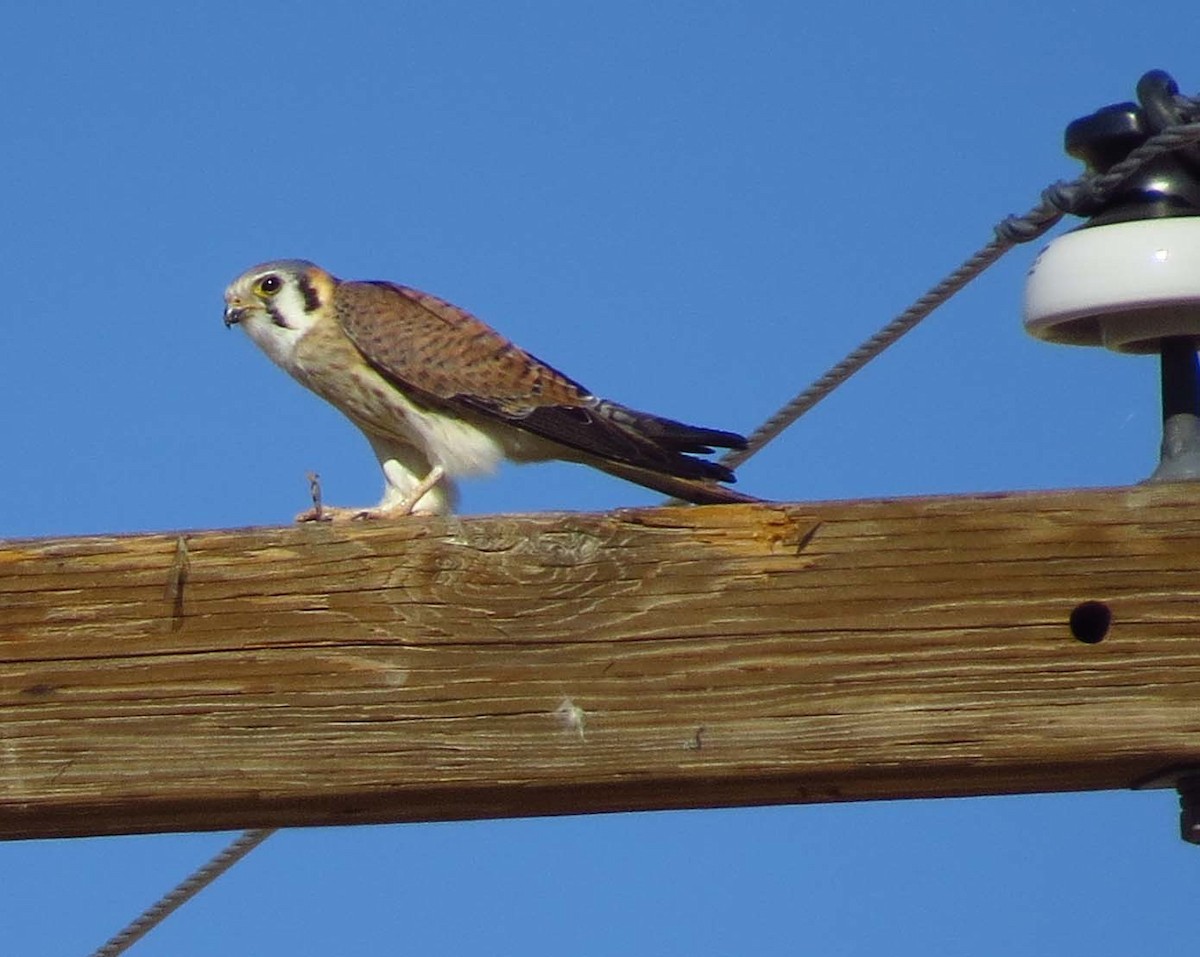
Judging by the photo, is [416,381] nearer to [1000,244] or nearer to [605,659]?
[1000,244]

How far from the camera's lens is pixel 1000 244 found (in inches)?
124

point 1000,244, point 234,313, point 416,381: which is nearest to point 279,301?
point 234,313

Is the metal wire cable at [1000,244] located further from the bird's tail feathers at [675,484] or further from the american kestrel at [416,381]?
the american kestrel at [416,381]

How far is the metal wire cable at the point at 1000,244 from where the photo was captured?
2.26 metres

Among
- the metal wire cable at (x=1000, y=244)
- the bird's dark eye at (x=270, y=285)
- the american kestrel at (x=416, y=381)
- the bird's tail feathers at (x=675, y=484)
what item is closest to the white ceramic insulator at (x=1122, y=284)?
the metal wire cable at (x=1000, y=244)

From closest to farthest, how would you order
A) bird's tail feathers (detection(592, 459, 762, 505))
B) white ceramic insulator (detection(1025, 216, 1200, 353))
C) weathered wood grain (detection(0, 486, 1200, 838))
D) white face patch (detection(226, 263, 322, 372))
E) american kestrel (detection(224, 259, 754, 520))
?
weathered wood grain (detection(0, 486, 1200, 838)) < white ceramic insulator (detection(1025, 216, 1200, 353)) < bird's tail feathers (detection(592, 459, 762, 505)) < american kestrel (detection(224, 259, 754, 520)) < white face patch (detection(226, 263, 322, 372))

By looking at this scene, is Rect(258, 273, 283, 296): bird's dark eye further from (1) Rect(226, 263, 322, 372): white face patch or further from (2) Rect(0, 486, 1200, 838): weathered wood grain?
(2) Rect(0, 486, 1200, 838): weathered wood grain

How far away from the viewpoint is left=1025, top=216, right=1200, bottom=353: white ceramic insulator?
2.16 metres

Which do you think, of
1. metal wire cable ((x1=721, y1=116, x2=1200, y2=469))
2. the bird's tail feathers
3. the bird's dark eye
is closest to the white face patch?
the bird's dark eye

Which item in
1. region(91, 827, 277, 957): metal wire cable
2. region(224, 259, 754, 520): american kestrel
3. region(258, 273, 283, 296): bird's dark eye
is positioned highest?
region(258, 273, 283, 296): bird's dark eye

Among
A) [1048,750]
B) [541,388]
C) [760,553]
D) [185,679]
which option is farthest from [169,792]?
[541,388]

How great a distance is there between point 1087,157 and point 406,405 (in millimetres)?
2956

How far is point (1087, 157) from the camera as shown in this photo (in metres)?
2.41

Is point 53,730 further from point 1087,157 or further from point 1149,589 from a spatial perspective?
point 1087,157
